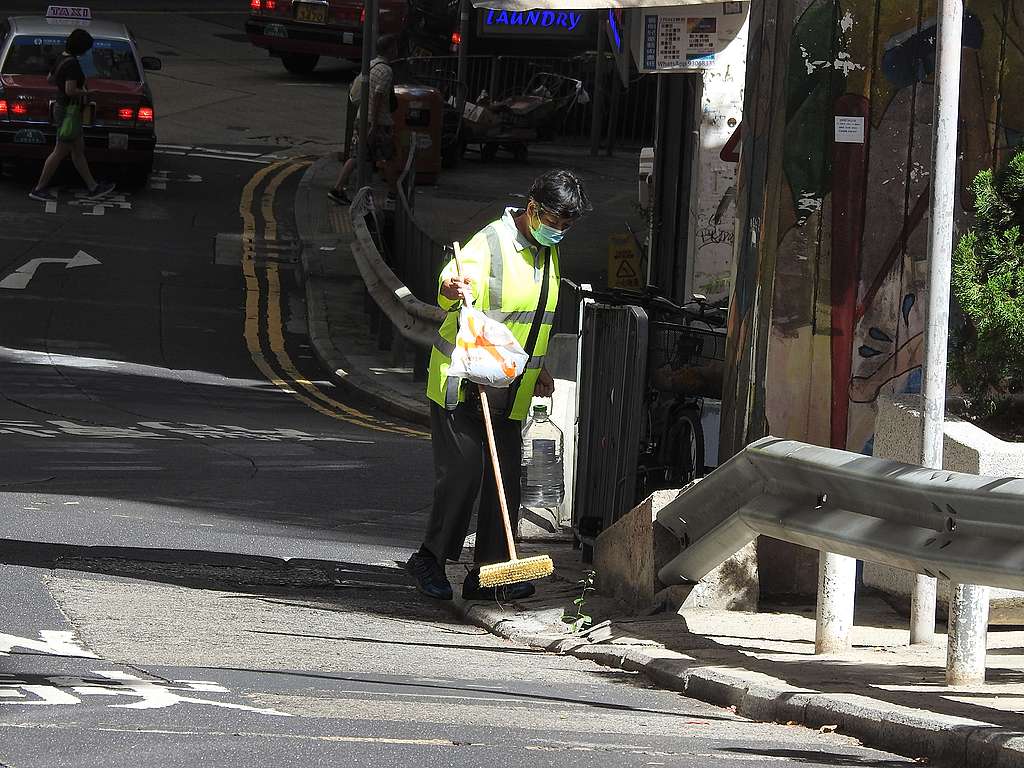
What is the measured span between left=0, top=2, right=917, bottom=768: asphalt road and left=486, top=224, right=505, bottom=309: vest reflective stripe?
140cm

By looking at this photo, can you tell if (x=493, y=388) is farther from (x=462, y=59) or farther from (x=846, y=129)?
(x=462, y=59)

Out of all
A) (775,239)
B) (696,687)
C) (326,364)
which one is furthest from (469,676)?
(326,364)

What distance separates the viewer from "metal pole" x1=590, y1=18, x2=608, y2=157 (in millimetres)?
23906

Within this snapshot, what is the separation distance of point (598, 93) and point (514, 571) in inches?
701

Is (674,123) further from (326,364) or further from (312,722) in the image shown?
(312,722)

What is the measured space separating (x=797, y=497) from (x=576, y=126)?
21.8 meters

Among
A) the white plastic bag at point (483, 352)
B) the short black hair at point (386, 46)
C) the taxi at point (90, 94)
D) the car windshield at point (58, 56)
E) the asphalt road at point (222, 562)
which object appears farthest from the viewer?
the car windshield at point (58, 56)

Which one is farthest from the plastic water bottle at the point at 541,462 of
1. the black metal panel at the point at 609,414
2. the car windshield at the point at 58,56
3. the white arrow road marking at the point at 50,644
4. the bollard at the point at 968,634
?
the car windshield at the point at 58,56

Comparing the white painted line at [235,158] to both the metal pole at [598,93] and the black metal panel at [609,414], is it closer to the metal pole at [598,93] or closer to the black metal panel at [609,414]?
the metal pole at [598,93]

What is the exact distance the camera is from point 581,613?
7500mm

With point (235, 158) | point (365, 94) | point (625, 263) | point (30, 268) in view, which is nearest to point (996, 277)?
point (625, 263)

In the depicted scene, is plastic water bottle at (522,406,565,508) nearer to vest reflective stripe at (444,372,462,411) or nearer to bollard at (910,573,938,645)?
vest reflective stripe at (444,372,462,411)

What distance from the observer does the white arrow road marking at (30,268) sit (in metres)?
18.7

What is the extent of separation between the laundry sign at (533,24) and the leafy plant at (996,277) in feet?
67.4
